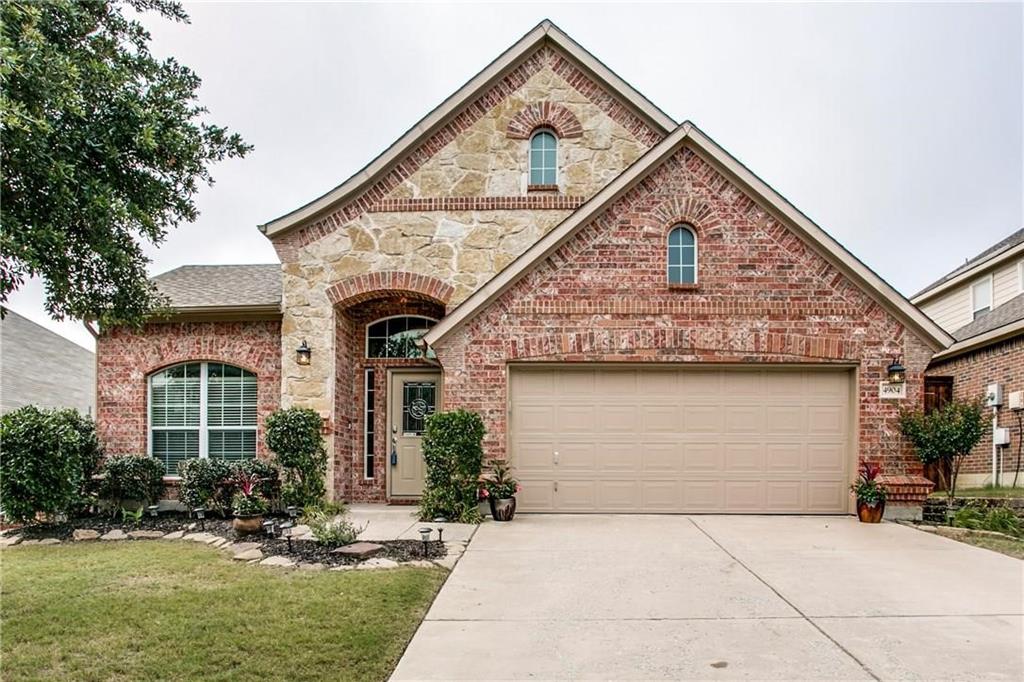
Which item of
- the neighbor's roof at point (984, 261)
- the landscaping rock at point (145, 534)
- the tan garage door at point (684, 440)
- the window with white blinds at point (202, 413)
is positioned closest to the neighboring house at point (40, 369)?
the window with white blinds at point (202, 413)

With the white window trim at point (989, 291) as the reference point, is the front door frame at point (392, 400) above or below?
below

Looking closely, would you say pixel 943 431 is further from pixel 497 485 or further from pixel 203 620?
pixel 203 620

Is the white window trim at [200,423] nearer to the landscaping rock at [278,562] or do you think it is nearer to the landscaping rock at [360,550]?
the landscaping rock at [278,562]

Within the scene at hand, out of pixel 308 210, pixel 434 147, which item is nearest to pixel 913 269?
pixel 434 147

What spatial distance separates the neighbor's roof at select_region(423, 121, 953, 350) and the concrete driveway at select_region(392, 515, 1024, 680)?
10.8ft

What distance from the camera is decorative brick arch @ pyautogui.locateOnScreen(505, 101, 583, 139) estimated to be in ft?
40.8

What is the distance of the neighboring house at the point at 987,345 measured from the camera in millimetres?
13867

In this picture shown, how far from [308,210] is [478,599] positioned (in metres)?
8.03

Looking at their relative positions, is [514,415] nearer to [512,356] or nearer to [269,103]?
[512,356]

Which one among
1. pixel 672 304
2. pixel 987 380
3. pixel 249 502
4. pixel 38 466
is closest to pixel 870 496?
pixel 672 304

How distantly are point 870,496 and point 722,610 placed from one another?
5.60m

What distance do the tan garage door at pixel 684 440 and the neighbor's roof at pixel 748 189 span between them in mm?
1256

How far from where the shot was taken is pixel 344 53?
610 inches

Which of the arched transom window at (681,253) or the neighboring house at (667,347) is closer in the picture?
the neighboring house at (667,347)
